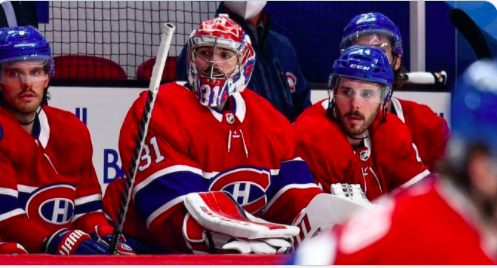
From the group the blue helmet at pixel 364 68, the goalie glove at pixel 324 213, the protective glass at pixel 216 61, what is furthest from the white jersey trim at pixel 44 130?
the blue helmet at pixel 364 68

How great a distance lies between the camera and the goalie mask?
3420 mm

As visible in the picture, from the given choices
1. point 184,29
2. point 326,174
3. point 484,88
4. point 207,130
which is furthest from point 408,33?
point 484,88

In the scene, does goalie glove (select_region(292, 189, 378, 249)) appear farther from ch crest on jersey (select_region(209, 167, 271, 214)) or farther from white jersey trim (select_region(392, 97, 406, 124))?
white jersey trim (select_region(392, 97, 406, 124))

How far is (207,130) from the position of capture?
3.37 metres

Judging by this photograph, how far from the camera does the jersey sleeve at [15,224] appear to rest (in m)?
3.28

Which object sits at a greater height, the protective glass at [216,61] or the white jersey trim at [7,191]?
the protective glass at [216,61]

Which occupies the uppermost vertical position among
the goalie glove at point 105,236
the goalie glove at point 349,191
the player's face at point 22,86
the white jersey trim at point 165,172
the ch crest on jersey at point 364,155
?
the player's face at point 22,86

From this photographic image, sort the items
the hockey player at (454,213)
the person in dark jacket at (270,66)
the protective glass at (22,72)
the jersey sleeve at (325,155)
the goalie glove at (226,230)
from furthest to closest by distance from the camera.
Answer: the person in dark jacket at (270,66)
the jersey sleeve at (325,155)
the protective glass at (22,72)
the goalie glove at (226,230)
the hockey player at (454,213)

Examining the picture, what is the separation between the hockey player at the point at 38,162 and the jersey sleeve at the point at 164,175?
18 centimetres

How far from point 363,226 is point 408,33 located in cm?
393

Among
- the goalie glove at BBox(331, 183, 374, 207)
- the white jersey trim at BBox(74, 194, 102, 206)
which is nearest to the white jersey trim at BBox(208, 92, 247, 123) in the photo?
the goalie glove at BBox(331, 183, 374, 207)

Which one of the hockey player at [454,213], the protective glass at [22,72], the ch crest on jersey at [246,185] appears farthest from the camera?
the protective glass at [22,72]

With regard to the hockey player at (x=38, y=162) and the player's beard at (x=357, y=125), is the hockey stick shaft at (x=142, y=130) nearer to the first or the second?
the hockey player at (x=38, y=162)

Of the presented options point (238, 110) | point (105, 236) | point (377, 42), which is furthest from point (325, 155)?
point (105, 236)
